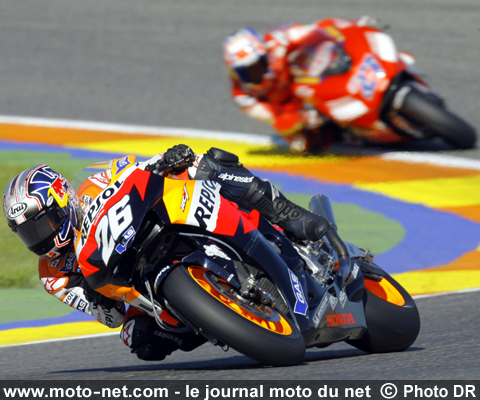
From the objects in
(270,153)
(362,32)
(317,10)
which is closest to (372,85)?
(362,32)

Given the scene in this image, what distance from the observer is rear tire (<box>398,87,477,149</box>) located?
9.41 meters

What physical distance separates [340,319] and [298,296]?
444mm

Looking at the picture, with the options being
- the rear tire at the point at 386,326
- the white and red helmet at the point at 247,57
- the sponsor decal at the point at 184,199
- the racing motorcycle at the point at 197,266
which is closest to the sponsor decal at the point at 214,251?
the racing motorcycle at the point at 197,266

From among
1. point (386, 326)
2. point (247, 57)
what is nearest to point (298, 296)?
point (386, 326)

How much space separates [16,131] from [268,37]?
3.24 metres

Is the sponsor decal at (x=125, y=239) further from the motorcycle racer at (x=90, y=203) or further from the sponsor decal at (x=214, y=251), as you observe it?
the motorcycle racer at (x=90, y=203)

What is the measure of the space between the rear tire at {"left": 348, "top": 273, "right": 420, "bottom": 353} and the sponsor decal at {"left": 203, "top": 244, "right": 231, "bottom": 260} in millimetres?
1128

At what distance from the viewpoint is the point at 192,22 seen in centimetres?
1455

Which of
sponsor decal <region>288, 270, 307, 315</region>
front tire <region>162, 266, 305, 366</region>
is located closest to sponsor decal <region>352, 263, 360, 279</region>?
sponsor decal <region>288, 270, 307, 315</region>

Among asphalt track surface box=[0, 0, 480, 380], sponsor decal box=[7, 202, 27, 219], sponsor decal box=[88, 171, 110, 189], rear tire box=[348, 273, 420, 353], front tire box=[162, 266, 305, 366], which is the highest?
sponsor decal box=[7, 202, 27, 219]
